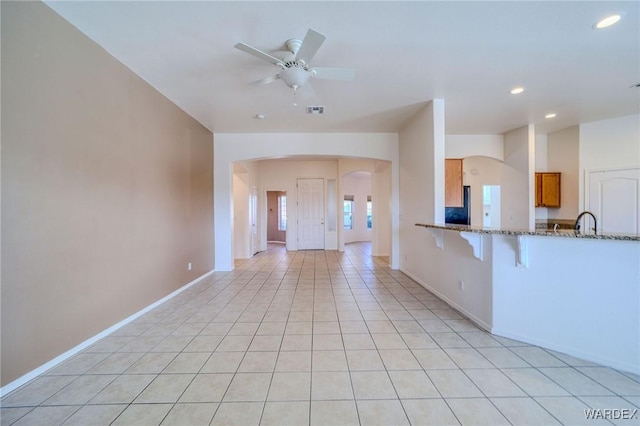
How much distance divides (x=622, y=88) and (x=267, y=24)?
481 cm

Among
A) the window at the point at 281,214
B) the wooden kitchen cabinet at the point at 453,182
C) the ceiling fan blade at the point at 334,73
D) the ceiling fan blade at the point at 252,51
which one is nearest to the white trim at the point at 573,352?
the ceiling fan blade at the point at 334,73

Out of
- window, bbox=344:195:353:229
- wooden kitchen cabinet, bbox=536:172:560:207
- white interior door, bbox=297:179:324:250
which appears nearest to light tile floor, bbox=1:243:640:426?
wooden kitchen cabinet, bbox=536:172:560:207

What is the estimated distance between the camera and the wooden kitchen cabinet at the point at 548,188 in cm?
552

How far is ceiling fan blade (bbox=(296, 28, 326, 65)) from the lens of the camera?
79.4 inches

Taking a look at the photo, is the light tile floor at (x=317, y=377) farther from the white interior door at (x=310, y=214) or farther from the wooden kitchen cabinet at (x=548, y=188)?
the white interior door at (x=310, y=214)

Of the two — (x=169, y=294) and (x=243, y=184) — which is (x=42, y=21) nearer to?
(x=169, y=294)

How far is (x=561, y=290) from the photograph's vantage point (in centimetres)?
229

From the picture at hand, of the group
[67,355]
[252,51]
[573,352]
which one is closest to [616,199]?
[573,352]

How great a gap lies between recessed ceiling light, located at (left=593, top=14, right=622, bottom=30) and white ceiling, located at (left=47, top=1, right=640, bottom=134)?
4 cm

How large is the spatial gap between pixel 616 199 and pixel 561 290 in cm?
429

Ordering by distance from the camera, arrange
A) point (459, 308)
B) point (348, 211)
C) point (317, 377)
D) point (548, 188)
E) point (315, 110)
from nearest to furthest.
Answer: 1. point (317, 377)
2. point (459, 308)
3. point (315, 110)
4. point (548, 188)
5. point (348, 211)

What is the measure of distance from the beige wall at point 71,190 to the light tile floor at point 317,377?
0.39 m

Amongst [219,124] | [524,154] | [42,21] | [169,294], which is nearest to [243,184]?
[219,124]

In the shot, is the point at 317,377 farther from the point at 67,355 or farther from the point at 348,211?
the point at 348,211
